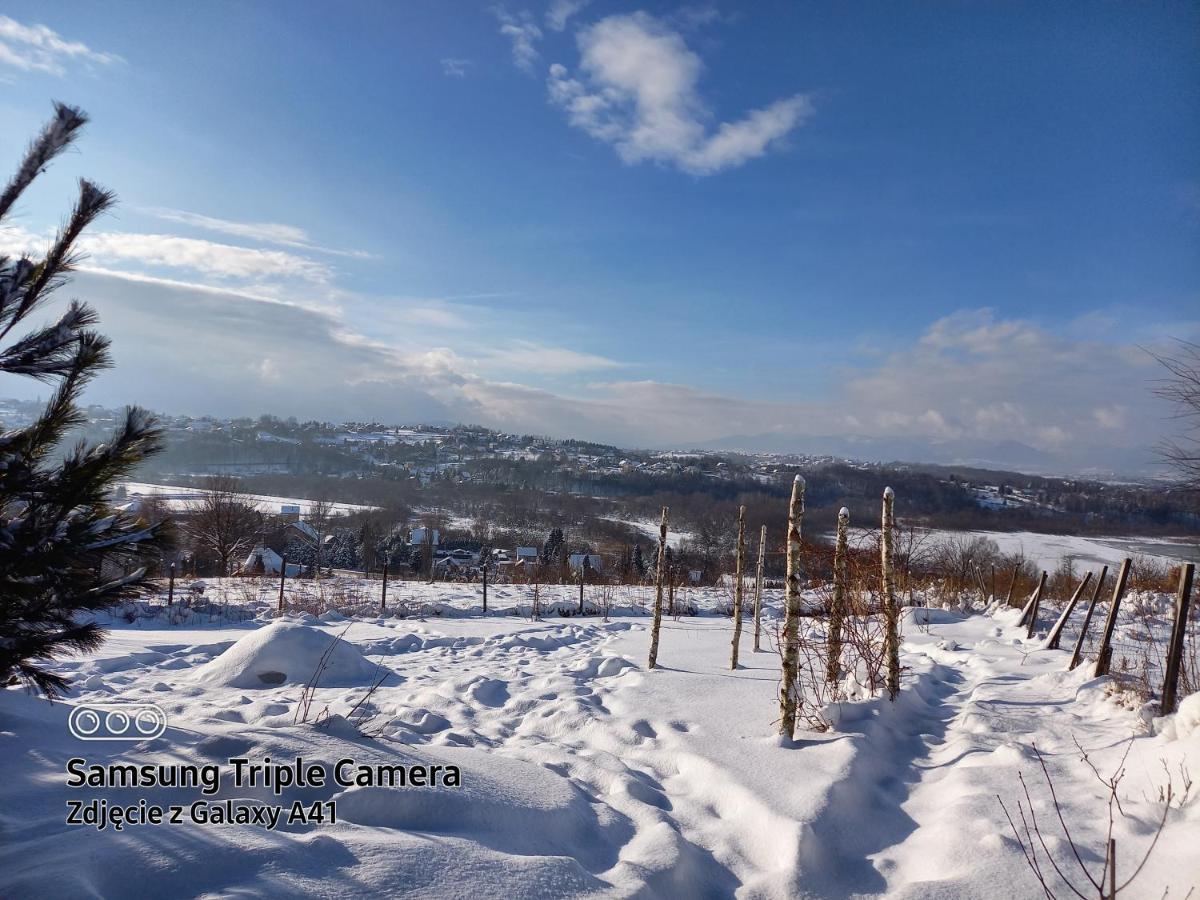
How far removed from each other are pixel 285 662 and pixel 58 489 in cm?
587

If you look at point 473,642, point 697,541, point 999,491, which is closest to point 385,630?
point 473,642

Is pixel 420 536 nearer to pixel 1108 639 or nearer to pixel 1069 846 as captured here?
pixel 1108 639

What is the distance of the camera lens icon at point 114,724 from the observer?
3.66 metres

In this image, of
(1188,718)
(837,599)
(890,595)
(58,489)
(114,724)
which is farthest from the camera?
(837,599)

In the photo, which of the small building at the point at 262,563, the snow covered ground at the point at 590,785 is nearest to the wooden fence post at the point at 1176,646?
the snow covered ground at the point at 590,785

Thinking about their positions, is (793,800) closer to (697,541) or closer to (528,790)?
(528,790)

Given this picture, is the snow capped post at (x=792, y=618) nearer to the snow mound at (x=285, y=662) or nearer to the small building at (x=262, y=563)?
the snow mound at (x=285, y=662)

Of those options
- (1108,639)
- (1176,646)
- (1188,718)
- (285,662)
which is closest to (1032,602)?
(1108,639)

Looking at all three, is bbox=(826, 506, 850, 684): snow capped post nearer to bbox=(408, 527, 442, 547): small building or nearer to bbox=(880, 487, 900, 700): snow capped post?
bbox=(880, 487, 900, 700): snow capped post

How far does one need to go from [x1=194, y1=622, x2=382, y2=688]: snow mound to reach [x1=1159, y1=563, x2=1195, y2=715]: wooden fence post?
29.2 ft

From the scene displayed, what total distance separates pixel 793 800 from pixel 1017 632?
11150mm

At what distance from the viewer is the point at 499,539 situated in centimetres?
5981

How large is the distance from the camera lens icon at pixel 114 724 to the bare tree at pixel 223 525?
1097 inches

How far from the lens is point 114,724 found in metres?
3.82
